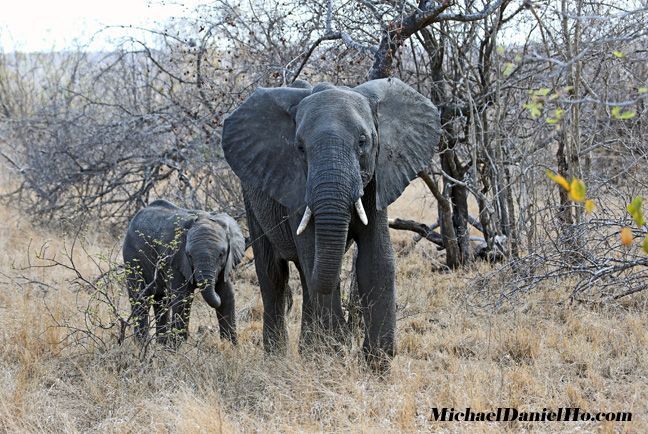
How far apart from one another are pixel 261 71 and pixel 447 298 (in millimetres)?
3081

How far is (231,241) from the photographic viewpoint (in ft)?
24.0

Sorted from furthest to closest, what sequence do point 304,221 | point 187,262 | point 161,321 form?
point 161,321, point 187,262, point 304,221

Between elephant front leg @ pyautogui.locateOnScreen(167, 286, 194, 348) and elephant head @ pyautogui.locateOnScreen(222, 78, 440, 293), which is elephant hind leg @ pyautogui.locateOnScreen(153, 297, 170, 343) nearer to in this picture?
elephant front leg @ pyautogui.locateOnScreen(167, 286, 194, 348)

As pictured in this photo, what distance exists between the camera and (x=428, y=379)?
5.43 meters

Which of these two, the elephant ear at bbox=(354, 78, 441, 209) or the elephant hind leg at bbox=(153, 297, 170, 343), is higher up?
the elephant ear at bbox=(354, 78, 441, 209)

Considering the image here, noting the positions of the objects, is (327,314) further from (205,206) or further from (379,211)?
(205,206)

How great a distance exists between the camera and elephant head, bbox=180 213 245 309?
267 inches

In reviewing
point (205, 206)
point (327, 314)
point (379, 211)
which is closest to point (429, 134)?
point (379, 211)

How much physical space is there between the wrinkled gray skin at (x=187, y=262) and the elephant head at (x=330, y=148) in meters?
1.15

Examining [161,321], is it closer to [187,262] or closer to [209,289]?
[187,262]

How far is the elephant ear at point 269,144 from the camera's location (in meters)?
5.60

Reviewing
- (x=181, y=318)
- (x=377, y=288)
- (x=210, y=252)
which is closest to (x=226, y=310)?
(x=210, y=252)

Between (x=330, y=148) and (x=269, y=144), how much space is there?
3.17ft

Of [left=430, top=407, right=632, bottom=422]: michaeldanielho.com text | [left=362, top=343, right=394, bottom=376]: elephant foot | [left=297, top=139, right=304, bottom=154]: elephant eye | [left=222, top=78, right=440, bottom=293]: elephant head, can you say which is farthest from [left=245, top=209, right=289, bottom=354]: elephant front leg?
[left=430, top=407, right=632, bottom=422]: michaeldanielho.com text
